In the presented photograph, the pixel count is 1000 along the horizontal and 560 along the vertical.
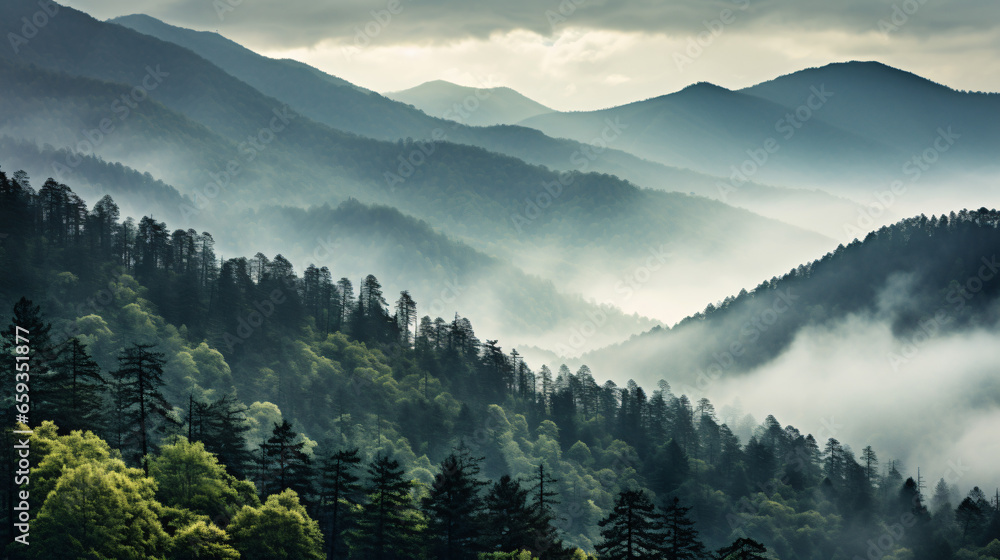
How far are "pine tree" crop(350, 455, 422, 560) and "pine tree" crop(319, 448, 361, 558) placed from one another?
6.94ft

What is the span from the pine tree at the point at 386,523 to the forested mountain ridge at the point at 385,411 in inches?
19.3

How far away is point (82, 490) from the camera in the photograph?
48312 mm

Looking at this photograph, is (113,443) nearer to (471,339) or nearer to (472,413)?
(472,413)

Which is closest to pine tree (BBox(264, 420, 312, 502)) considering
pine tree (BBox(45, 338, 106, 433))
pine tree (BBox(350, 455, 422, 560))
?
pine tree (BBox(350, 455, 422, 560))

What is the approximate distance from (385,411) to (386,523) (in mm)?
82445

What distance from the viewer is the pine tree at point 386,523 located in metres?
61.5

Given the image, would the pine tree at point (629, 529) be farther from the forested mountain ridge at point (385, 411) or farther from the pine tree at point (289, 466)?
the pine tree at point (289, 466)

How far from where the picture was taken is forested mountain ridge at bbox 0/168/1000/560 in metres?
69.1

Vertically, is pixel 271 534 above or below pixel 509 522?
below

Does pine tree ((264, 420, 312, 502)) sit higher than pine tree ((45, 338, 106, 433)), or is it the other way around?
pine tree ((45, 338, 106, 433))

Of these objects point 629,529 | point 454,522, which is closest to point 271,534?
point 454,522

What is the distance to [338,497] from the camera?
212ft

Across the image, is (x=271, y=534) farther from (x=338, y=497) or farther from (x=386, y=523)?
(x=386, y=523)

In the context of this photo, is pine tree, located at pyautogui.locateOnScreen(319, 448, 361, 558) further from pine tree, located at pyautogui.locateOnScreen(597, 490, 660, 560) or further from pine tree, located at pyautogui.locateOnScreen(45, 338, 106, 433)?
pine tree, located at pyautogui.locateOnScreen(597, 490, 660, 560)
